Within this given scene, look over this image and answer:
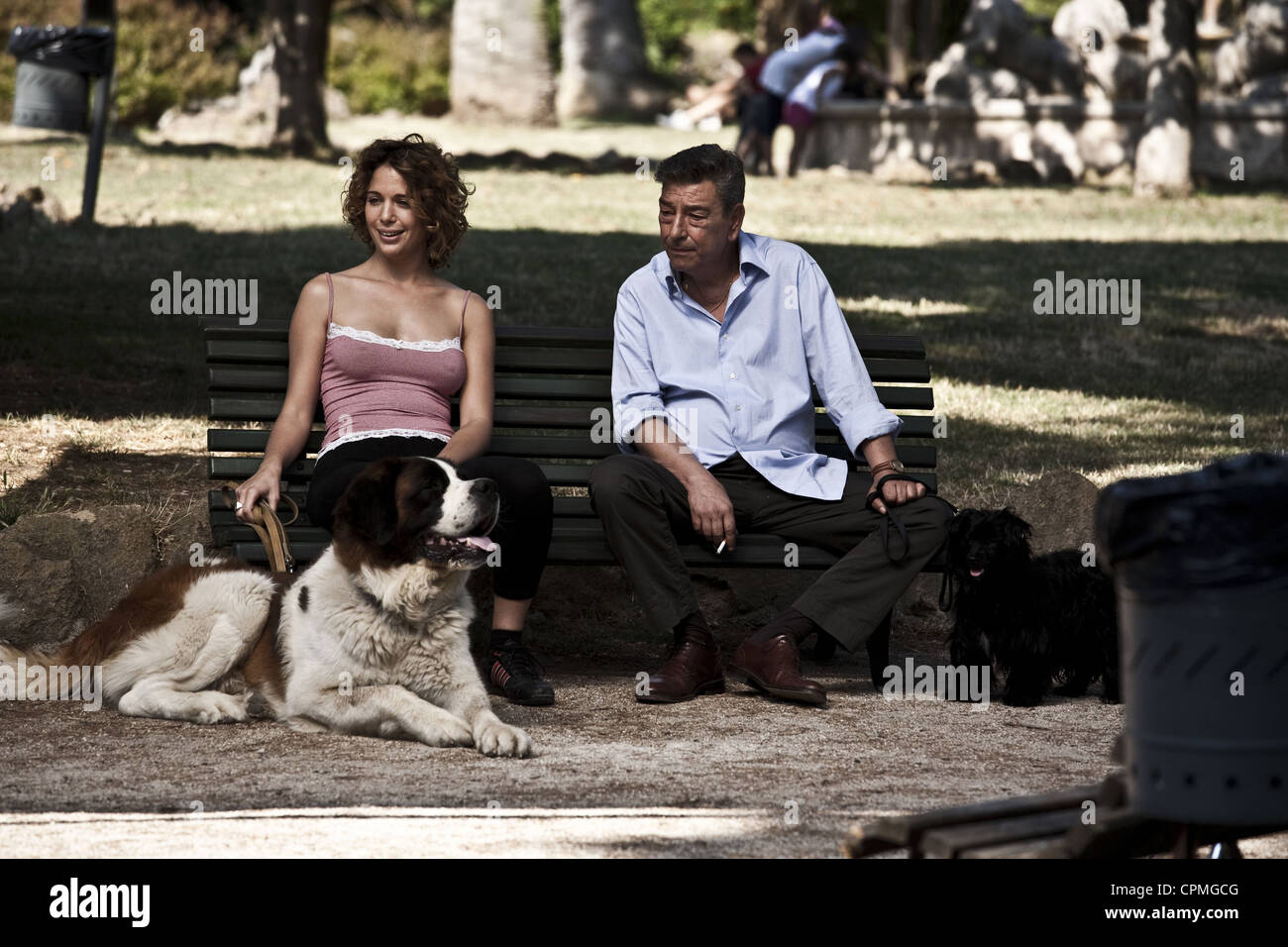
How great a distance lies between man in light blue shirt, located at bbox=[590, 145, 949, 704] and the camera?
587cm

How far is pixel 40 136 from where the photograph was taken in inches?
973

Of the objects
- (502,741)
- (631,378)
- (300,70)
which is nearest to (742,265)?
(631,378)

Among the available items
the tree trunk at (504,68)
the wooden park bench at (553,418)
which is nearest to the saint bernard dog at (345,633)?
the wooden park bench at (553,418)

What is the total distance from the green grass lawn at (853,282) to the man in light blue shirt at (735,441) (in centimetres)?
204

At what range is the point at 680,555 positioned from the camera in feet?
19.4

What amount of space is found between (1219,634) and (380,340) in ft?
11.9

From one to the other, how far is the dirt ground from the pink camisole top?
1.04 meters

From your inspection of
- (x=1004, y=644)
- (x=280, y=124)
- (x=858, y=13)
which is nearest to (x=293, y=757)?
(x=1004, y=644)

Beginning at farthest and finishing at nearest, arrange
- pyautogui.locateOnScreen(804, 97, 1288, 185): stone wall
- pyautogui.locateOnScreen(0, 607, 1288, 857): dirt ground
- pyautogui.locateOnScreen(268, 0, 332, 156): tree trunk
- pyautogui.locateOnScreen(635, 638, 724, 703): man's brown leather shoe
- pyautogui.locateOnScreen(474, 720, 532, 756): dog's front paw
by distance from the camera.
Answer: pyautogui.locateOnScreen(268, 0, 332, 156): tree trunk < pyautogui.locateOnScreen(804, 97, 1288, 185): stone wall < pyautogui.locateOnScreen(635, 638, 724, 703): man's brown leather shoe < pyautogui.locateOnScreen(474, 720, 532, 756): dog's front paw < pyautogui.locateOnScreen(0, 607, 1288, 857): dirt ground

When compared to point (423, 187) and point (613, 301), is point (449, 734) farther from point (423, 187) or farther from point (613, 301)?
point (613, 301)

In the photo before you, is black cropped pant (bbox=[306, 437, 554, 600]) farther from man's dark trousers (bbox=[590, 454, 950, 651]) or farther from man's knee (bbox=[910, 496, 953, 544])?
man's knee (bbox=[910, 496, 953, 544])

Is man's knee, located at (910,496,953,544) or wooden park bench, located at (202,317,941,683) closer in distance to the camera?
man's knee, located at (910,496,953,544)

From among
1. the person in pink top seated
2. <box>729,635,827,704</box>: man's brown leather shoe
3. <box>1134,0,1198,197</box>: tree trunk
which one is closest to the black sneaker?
the person in pink top seated

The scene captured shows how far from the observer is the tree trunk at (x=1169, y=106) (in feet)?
66.1
